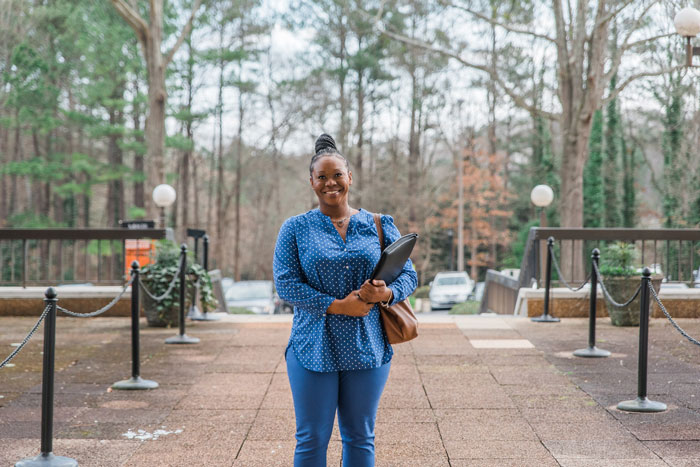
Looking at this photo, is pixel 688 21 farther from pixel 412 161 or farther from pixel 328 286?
pixel 412 161

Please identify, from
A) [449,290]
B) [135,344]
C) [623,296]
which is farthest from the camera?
[449,290]

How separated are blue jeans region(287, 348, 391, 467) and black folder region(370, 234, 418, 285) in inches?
15.4

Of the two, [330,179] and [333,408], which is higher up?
[330,179]

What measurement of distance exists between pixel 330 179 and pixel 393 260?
Answer: 1.47 feet

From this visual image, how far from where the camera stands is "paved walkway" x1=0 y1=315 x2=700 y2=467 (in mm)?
4449

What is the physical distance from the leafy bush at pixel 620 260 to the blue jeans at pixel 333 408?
7531 millimetres

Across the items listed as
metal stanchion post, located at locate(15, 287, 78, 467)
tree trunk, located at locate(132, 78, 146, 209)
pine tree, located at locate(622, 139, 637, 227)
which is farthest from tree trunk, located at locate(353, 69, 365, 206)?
metal stanchion post, located at locate(15, 287, 78, 467)

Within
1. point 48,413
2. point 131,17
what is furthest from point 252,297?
point 48,413

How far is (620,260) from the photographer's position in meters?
9.84

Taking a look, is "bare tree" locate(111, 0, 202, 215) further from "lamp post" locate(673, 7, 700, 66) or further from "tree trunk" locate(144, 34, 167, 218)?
"lamp post" locate(673, 7, 700, 66)

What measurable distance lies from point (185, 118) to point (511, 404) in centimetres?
3014

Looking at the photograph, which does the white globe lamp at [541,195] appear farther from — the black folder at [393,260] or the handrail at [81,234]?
the black folder at [393,260]

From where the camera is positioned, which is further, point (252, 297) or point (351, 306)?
point (252, 297)

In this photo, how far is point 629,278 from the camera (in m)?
9.69
